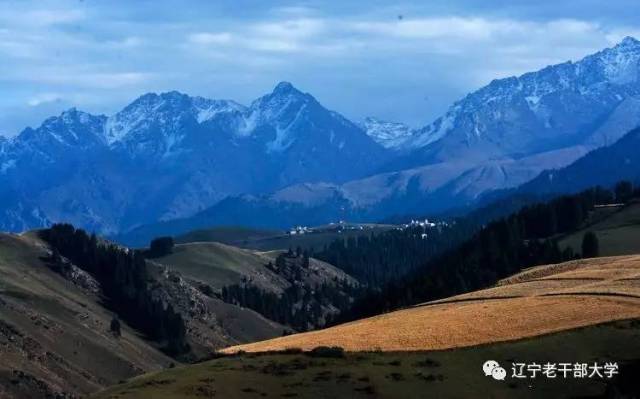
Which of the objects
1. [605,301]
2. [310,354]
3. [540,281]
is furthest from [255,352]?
[540,281]

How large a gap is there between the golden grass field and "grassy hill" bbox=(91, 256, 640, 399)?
0.49ft

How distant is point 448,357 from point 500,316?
14.9 m

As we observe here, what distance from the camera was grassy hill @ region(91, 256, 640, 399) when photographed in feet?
309

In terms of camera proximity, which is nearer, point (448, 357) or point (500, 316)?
point (448, 357)

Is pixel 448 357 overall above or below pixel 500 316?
below

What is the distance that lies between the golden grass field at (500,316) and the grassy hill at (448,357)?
15 centimetres

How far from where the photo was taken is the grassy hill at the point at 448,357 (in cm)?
9412

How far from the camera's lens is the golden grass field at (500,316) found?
350ft

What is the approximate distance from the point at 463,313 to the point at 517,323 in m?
11.8

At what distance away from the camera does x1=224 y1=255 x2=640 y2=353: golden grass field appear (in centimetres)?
10675

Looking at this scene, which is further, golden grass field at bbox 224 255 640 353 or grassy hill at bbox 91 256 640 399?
golden grass field at bbox 224 255 640 353

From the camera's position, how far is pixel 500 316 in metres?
115

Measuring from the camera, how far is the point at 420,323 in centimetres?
11969

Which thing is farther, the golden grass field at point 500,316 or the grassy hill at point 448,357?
the golden grass field at point 500,316
